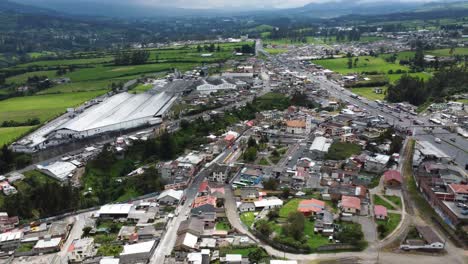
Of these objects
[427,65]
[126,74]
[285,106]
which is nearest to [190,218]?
[285,106]

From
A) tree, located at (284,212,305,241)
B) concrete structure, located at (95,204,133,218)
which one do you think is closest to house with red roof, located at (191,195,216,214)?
concrete structure, located at (95,204,133,218)

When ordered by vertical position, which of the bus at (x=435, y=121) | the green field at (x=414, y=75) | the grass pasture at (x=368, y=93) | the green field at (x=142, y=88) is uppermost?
the green field at (x=414, y=75)

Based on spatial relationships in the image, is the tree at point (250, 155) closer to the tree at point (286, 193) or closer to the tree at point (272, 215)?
the tree at point (286, 193)

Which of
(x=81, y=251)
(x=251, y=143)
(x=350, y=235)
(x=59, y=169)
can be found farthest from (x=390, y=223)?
(x=59, y=169)

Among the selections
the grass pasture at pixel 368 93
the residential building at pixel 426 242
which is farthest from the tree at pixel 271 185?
the grass pasture at pixel 368 93

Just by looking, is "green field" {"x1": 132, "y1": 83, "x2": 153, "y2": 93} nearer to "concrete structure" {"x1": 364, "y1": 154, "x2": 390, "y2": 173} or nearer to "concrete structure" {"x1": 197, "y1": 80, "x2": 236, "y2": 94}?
"concrete structure" {"x1": 197, "y1": 80, "x2": 236, "y2": 94}

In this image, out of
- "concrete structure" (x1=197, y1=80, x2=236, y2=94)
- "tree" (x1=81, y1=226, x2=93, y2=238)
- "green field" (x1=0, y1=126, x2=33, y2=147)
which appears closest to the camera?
"tree" (x1=81, y1=226, x2=93, y2=238)

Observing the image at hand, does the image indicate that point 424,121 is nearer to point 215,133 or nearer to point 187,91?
point 215,133

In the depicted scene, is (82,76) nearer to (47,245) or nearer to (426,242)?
(47,245)

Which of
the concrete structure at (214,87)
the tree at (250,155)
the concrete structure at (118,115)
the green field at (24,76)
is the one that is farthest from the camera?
the green field at (24,76)
